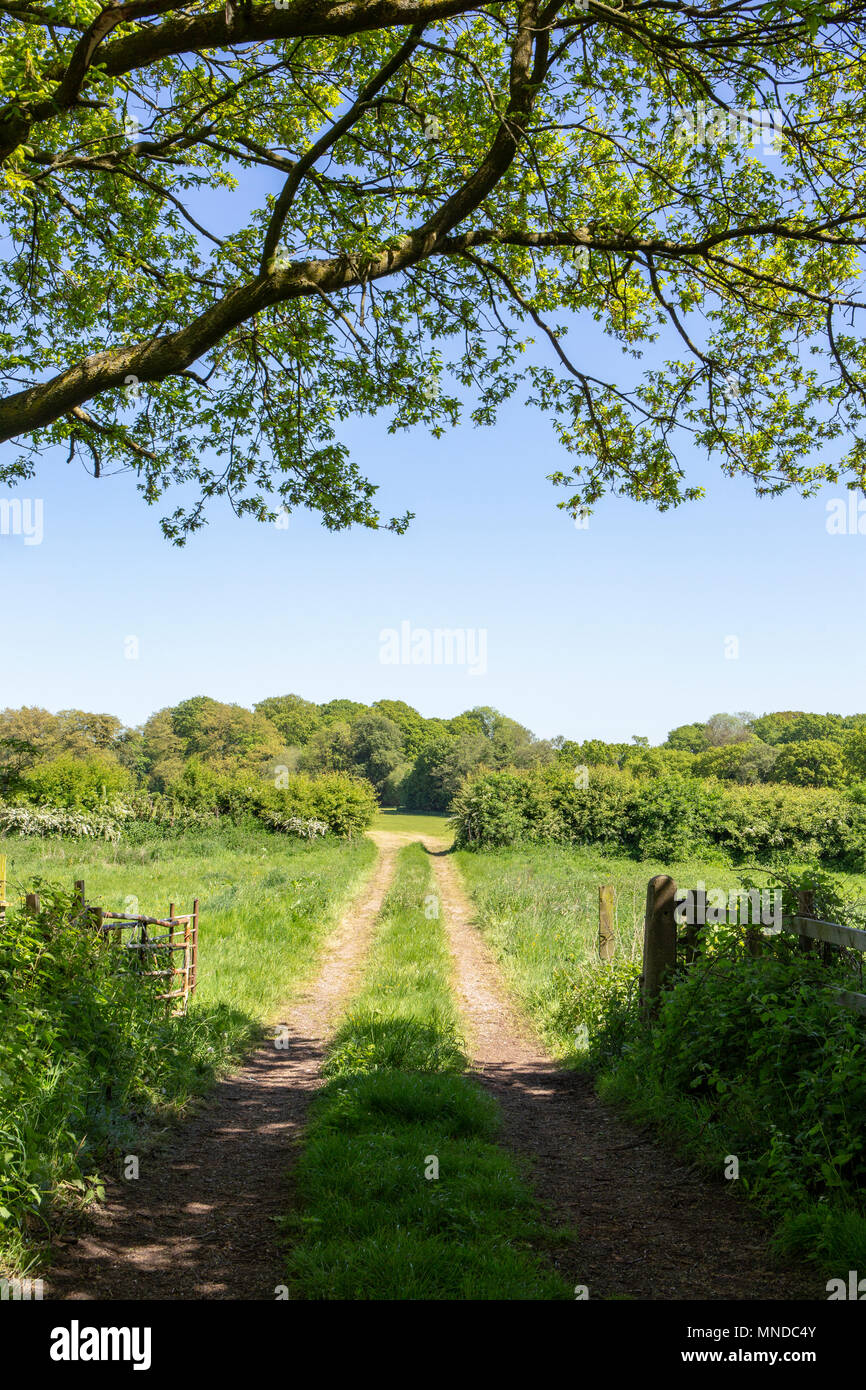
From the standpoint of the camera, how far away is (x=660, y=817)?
107 ft

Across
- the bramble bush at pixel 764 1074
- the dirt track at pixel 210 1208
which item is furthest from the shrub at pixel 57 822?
the bramble bush at pixel 764 1074

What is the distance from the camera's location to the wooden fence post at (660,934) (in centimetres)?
683

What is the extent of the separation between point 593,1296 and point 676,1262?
0.64 meters

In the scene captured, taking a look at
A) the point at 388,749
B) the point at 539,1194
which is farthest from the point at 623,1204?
the point at 388,749

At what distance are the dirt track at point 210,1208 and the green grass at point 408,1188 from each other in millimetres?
240

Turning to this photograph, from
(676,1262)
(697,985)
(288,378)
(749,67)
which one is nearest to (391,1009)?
(697,985)

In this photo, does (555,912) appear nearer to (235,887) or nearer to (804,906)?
(235,887)

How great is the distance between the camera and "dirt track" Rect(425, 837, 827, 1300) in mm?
3791

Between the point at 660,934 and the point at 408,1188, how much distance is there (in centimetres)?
323

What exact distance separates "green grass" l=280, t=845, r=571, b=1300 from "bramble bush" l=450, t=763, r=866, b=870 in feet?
82.3

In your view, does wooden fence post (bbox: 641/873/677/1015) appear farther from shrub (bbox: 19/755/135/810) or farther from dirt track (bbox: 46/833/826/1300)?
shrub (bbox: 19/755/135/810)

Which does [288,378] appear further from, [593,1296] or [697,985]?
[593,1296]

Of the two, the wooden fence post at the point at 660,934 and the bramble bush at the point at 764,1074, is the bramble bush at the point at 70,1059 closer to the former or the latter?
the bramble bush at the point at 764,1074
